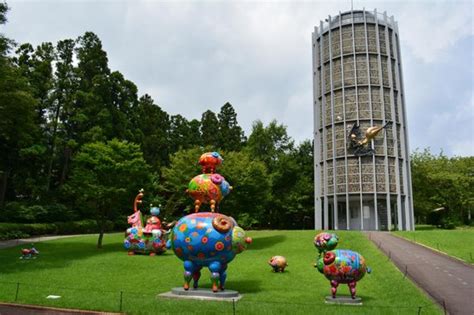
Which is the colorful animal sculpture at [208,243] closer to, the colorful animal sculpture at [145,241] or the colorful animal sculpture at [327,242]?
the colorful animal sculpture at [327,242]

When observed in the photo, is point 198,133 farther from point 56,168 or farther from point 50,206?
point 50,206

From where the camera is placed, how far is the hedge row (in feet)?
109

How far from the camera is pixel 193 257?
13117mm

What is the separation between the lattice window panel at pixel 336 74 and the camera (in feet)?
149

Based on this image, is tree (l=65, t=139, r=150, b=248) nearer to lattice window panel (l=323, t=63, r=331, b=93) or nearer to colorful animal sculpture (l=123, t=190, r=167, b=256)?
colorful animal sculpture (l=123, t=190, r=167, b=256)

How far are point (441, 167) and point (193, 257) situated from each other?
160 ft

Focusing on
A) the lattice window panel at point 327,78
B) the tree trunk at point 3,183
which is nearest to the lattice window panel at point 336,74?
the lattice window panel at point 327,78

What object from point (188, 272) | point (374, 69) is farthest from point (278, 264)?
point (374, 69)

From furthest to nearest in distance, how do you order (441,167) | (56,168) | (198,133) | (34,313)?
1. (198,133)
2. (441,167)
3. (56,168)
4. (34,313)

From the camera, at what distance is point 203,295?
12.8 metres

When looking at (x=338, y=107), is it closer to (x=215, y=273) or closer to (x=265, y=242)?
(x=265, y=242)

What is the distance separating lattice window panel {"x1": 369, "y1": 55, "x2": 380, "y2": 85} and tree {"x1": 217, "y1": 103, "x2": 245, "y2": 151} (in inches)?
800

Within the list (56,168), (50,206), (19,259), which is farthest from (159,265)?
(56,168)

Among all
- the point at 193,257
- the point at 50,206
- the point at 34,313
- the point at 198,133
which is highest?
the point at 198,133
